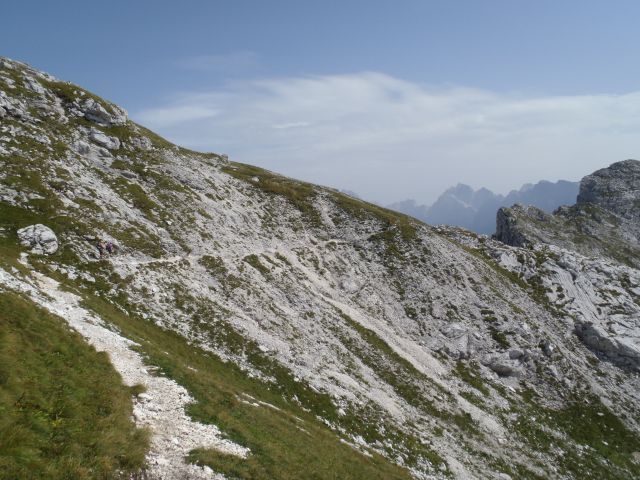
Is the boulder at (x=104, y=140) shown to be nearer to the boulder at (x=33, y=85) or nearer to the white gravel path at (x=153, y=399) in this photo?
the boulder at (x=33, y=85)

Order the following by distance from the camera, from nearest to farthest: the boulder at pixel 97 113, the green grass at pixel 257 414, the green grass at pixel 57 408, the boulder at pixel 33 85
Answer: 1. the green grass at pixel 57 408
2. the green grass at pixel 257 414
3. the boulder at pixel 33 85
4. the boulder at pixel 97 113

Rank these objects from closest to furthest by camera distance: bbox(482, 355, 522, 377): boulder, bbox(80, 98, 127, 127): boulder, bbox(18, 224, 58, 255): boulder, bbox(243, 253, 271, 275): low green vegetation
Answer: bbox(18, 224, 58, 255): boulder
bbox(243, 253, 271, 275): low green vegetation
bbox(482, 355, 522, 377): boulder
bbox(80, 98, 127, 127): boulder

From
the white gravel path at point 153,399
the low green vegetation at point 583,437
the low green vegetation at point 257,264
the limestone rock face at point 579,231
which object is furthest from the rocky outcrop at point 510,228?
the white gravel path at point 153,399

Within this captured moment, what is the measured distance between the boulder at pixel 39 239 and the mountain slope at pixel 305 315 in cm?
59

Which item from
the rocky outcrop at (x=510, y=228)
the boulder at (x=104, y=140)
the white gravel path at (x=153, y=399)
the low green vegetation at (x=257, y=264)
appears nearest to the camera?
the white gravel path at (x=153, y=399)

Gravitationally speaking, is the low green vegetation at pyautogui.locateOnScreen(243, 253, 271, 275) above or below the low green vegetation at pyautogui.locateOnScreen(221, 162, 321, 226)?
below

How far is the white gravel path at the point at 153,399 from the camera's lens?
17.3m

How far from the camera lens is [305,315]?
51.4 metres

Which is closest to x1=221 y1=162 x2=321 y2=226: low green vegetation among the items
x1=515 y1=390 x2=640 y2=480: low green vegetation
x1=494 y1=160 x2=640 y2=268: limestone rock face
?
x1=515 y1=390 x2=640 y2=480: low green vegetation

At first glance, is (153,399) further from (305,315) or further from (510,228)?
(510,228)

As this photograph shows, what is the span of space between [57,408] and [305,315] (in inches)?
1424

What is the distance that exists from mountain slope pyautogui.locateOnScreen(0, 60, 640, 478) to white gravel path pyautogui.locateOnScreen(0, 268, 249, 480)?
26 cm

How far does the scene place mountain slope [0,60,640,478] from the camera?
31.5 m

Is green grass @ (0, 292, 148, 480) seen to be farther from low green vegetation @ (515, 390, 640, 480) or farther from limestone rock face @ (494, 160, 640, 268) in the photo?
limestone rock face @ (494, 160, 640, 268)
